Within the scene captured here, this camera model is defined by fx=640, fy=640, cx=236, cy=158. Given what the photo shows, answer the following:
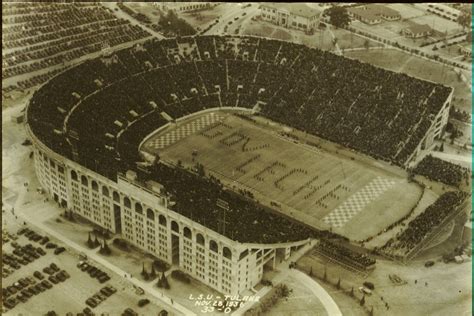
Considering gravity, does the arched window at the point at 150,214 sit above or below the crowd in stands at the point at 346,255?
above

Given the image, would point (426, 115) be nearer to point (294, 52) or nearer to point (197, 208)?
point (294, 52)

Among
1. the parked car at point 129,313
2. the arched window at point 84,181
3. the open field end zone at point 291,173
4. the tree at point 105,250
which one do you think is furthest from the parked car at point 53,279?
the open field end zone at point 291,173

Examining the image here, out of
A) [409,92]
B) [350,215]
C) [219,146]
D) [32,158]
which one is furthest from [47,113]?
[409,92]

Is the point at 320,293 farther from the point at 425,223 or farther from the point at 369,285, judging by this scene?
the point at 425,223

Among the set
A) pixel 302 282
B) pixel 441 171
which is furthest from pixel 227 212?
pixel 441 171

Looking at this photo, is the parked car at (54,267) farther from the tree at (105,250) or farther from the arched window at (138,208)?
the arched window at (138,208)

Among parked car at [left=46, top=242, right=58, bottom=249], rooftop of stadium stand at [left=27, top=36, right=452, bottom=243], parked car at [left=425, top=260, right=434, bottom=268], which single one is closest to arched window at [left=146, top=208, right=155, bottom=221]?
rooftop of stadium stand at [left=27, top=36, right=452, bottom=243]

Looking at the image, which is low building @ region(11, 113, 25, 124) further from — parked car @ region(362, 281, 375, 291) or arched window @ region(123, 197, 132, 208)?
parked car @ region(362, 281, 375, 291)

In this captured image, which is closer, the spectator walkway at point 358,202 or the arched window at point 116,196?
the arched window at point 116,196
